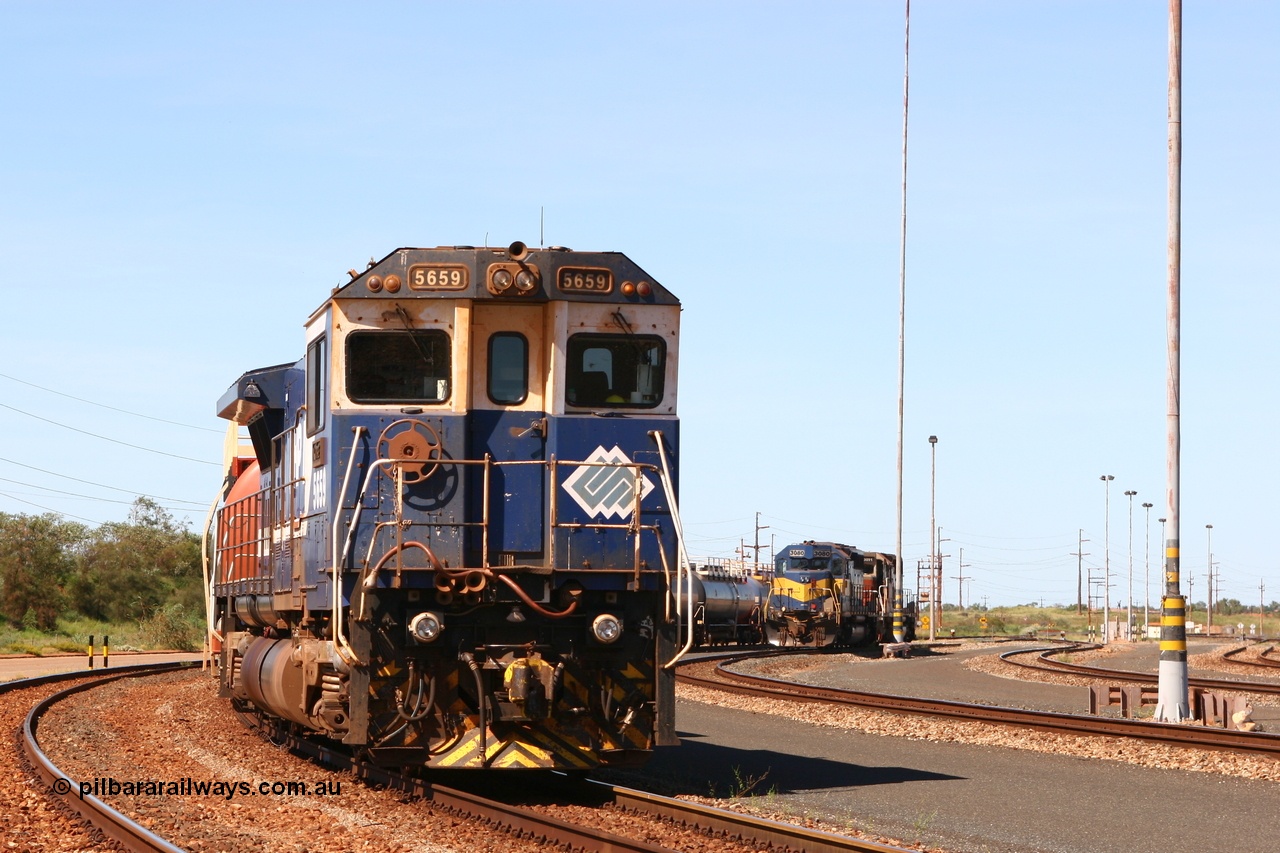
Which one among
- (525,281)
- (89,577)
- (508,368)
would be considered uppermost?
(525,281)

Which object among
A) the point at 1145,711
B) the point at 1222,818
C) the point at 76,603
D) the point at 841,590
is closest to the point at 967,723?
the point at 1145,711

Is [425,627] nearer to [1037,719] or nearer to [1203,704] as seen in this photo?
[1037,719]

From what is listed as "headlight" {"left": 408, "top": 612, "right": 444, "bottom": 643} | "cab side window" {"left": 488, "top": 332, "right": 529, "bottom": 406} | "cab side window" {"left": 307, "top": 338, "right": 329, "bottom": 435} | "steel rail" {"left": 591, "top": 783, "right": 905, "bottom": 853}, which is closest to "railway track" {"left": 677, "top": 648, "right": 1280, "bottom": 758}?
"steel rail" {"left": 591, "top": 783, "right": 905, "bottom": 853}

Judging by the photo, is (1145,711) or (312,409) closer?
(312,409)

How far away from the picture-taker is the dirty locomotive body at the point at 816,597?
143ft

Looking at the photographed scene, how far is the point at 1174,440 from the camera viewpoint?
18047mm

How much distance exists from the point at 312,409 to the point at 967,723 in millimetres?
9159

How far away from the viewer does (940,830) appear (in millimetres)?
10352

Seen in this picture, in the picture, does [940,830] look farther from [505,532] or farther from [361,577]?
[361,577]

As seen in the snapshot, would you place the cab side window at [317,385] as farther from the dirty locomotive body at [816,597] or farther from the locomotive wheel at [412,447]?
the dirty locomotive body at [816,597]

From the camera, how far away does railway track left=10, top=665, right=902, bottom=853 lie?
8.79 m

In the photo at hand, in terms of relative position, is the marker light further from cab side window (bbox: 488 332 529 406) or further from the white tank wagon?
the white tank wagon

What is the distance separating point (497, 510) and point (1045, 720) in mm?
A: 8412

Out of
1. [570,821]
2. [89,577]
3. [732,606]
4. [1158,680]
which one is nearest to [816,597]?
[732,606]
